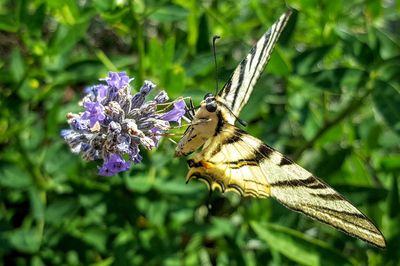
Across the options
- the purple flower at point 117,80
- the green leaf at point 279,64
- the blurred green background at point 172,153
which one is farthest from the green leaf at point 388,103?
the purple flower at point 117,80

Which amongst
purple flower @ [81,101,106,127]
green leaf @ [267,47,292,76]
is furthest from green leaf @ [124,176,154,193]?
green leaf @ [267,47,292,76]

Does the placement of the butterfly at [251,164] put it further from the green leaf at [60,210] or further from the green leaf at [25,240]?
the green leaf at [25,240]

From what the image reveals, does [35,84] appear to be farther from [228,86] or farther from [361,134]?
[361,134]

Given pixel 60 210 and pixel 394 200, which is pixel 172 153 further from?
pixel 394 200

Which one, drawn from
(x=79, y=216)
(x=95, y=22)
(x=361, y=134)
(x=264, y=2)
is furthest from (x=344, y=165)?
(x=95, y=22)

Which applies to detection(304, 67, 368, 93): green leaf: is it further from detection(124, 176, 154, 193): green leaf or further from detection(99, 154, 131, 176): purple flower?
detection(99, 154, 131, 176): purple flower
